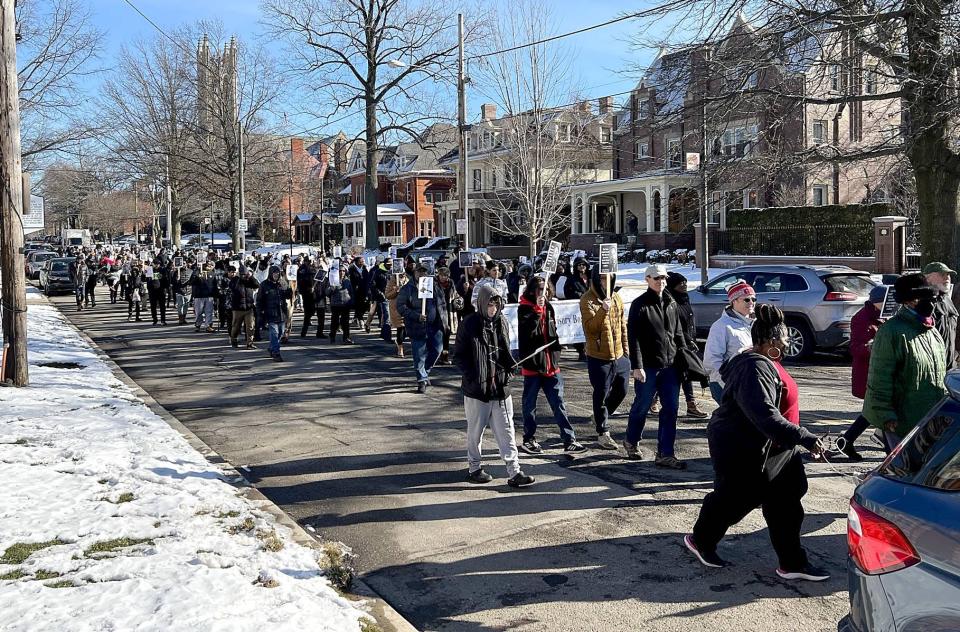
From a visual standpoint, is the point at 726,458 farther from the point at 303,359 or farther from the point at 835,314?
the point at 303,359

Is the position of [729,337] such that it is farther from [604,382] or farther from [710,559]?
[710,559]

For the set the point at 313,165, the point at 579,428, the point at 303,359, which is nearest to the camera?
the point at 579,428

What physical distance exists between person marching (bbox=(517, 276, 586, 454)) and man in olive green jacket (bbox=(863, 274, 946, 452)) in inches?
132

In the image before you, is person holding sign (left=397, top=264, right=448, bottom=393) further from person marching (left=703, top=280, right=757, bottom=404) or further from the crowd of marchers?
person marching (left=703, top=280, right=757, bottom=404)

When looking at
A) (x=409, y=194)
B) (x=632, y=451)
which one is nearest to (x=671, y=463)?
(x=632, y=451)

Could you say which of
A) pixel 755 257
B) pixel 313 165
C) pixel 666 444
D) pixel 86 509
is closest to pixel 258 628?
pixel 86 509

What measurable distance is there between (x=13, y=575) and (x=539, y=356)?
502 centimetres

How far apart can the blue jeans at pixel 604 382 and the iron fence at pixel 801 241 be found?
81.5 feet

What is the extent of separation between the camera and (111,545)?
5965 millimetres

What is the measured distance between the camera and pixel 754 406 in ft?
16.3

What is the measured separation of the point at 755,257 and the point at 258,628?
3196cm

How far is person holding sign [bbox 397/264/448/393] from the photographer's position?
499 inches

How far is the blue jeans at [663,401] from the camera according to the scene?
7910 millimetres

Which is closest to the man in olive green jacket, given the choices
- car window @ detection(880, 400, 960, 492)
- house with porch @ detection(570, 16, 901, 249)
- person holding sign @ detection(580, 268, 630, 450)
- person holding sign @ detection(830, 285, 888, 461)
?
person holding sign @ detection(830, 285, 888, 461)
